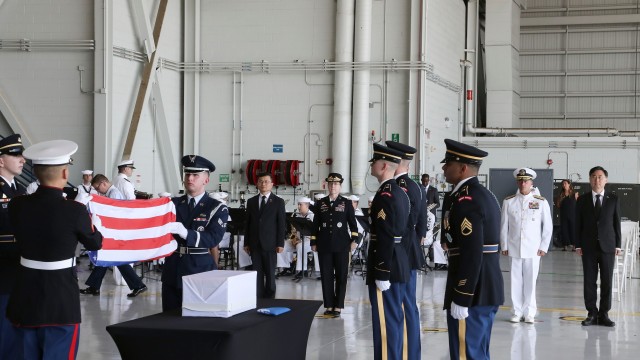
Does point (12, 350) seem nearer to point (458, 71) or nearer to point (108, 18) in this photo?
point (108, 18)

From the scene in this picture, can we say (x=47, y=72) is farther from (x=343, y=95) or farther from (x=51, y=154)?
(x=51, y=154)

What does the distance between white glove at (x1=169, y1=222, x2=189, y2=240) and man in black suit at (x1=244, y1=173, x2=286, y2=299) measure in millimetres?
5348

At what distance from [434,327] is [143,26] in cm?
1305

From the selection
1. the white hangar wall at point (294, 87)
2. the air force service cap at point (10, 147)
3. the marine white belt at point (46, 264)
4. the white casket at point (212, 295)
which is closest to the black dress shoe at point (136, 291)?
the air force service cap at point (10, 147)

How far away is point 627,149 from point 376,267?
850 inches

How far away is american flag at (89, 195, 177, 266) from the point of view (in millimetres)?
7512

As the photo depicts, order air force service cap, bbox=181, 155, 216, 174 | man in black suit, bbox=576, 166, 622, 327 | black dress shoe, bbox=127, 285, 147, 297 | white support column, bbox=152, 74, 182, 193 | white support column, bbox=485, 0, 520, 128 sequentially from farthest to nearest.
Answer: white support column, bbox=485, 0, 520, 128, white support column, bbox=152, 74, 182, 193, black dress shoe, bbox=127, 285, 147, 297, man in black suit, bbox=576, 166, 622, 327, air force service cap, bbox=181, 155, 216, 174

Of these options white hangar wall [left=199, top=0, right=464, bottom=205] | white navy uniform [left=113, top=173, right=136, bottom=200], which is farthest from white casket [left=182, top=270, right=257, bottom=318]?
white hangar wall [left=199, top=0, right=464, bottom=205]

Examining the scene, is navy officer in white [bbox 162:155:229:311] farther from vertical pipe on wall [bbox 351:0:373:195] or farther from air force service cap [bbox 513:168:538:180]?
vertical pipe on wall [bbox 351:0:373:195]

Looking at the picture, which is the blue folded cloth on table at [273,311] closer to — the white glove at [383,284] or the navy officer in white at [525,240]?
the white glove at [383,284]

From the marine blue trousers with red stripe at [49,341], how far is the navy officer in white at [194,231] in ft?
4.65

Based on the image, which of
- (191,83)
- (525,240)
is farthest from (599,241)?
(191,83)

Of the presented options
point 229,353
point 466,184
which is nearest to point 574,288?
point 466,184

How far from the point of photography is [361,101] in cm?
2308
